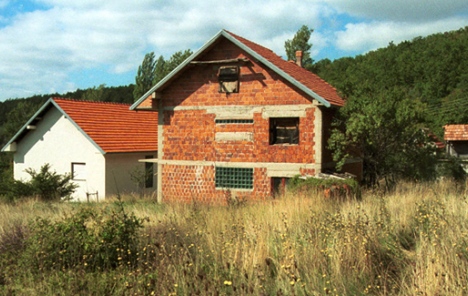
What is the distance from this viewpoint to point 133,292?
5.74 meters

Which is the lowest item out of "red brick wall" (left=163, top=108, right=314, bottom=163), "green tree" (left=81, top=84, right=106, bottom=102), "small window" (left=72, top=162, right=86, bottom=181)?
"small window" (left=72, top=162, right=86, bottom=181)

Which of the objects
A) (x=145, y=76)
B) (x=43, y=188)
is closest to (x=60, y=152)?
(x=43, y=188)

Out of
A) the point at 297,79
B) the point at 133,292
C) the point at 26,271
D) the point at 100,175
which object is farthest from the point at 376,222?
the point at 100,175

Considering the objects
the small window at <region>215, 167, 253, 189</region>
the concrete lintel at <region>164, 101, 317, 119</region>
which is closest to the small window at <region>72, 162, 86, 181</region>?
the concrete lintel at <region>164, 101, 317, 119</region>

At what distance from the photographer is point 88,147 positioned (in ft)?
79.9

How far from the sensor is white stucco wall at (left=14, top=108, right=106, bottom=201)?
23953mm

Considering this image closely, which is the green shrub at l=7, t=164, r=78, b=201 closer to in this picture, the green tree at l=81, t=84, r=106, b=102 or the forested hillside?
the forested hillside

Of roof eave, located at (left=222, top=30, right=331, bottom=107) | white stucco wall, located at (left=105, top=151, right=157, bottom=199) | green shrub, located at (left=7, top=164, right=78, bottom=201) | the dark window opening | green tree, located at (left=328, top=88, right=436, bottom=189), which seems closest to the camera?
roof eave, located at (left=222, top=30, right=331, bottom=107)

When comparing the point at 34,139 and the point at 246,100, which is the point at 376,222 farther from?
the point at 34,139

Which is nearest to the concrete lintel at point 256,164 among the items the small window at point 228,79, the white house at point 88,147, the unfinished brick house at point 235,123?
the unfinished brick house at point 235,123

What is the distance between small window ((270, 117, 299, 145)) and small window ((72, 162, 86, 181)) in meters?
11.0

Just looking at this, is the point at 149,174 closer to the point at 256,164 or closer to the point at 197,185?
the point at 197,185

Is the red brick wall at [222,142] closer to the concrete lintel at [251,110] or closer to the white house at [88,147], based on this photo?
the concrete lintel at [251,110]

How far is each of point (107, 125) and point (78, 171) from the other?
2.98m
